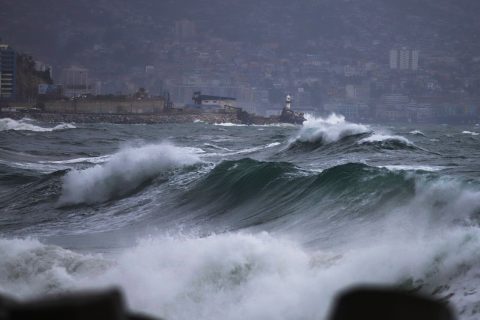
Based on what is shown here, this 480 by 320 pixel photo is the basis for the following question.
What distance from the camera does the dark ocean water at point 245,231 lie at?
8.21 m

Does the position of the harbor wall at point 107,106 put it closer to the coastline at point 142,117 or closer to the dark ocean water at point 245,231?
the coastline at point 142,117

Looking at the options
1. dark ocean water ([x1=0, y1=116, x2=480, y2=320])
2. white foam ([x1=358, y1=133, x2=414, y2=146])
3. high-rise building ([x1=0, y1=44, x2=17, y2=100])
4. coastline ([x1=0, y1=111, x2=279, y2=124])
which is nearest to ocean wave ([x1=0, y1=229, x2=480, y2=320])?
dark ocean water ([x1=0, y1=116, x2=480, y2=320])

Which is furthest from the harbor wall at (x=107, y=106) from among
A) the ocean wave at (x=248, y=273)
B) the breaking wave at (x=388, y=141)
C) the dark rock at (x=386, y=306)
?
the dark rock at (x=386, y=306)

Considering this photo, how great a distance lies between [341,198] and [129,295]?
6.09 meters

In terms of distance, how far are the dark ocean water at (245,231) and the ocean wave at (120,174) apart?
0.05 metres

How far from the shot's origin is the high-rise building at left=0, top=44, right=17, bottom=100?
5030 inches

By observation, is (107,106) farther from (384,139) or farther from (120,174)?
(120,174)

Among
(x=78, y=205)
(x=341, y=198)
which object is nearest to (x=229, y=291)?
(x=341, y=198)

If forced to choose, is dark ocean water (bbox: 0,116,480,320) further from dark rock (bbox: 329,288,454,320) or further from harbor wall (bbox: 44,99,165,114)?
harbor wall (bbox: 44,99,165,114)

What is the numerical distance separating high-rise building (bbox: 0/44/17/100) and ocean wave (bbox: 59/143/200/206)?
349 ft

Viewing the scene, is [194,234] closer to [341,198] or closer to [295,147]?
[341,198]

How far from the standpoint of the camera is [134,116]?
11219cm

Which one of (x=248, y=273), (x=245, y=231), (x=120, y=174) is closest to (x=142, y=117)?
(x=120, y=174)

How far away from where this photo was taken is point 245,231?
1340 centimetres
